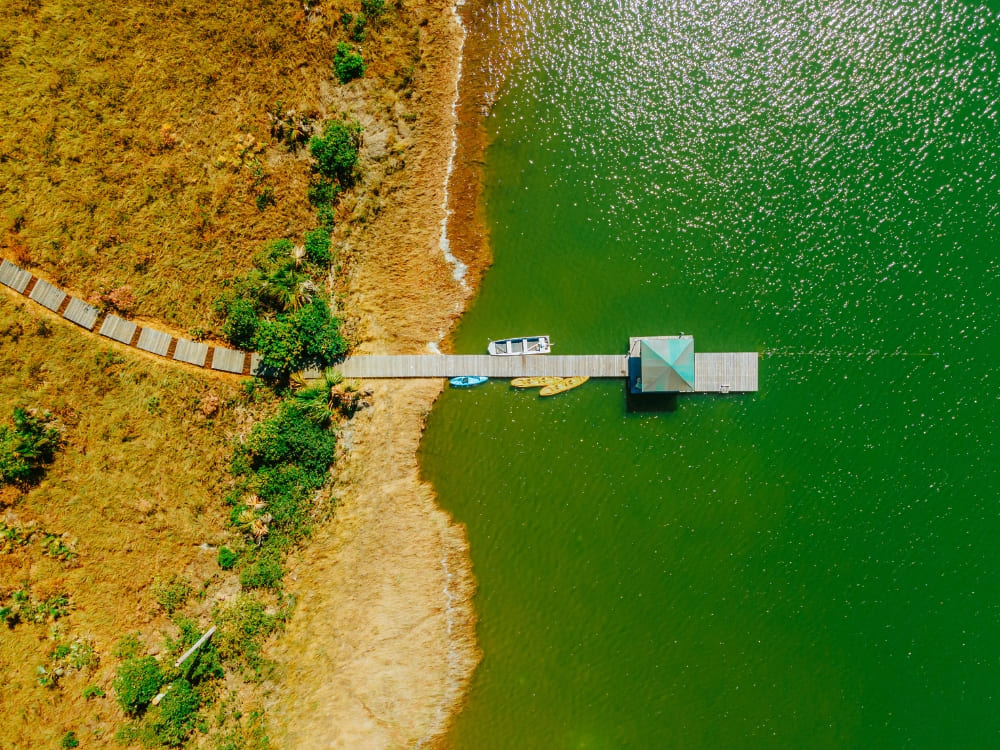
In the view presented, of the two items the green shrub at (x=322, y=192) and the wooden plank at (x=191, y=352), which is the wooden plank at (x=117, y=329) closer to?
the wooden plank at (x=191, y=352)

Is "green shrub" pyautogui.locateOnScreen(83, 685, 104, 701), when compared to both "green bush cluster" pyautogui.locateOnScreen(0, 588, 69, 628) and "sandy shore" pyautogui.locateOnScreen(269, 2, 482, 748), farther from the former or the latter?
"sandy shore" pyautogui.locateOnScreen(269, 2, 482, 748)

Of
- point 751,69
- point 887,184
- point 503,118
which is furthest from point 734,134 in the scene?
point 503,118

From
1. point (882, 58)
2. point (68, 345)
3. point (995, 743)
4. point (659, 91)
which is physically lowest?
point (995, 743)

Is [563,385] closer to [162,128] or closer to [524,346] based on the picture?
[524,346]

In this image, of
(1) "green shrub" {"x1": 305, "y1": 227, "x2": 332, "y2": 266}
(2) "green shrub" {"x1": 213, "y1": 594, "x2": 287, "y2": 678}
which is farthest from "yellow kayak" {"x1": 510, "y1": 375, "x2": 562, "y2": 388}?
(2) "green shrub" {"x1": 213, "y1": 594, "x2": 287, "y2": 678}

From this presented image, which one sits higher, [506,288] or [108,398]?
[506,288]

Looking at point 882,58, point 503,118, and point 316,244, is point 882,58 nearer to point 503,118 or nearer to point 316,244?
point 503,118
